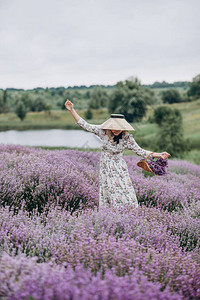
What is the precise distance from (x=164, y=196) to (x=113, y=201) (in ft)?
3.14

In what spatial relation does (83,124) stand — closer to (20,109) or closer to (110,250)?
(110,250)

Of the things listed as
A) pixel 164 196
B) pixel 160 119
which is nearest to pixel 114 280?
pixel 164 196

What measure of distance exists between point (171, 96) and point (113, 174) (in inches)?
1428

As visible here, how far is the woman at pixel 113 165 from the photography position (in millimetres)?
3928

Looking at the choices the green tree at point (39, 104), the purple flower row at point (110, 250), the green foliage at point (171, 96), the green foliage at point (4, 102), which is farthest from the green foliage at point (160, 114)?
the green tree at point (39, 104)

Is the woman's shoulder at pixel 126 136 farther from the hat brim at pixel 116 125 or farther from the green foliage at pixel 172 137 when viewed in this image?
the green foliage at pixel 172 137

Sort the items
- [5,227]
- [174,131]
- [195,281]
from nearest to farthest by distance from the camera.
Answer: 1. [195,281]
2. [5,227]
3. [174,131]

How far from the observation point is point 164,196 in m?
4.45

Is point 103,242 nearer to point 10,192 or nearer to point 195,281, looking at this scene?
point 195,281

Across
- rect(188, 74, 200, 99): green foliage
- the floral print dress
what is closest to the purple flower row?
the floral print dress

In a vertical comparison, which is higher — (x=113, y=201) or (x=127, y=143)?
(x=127, y=143)

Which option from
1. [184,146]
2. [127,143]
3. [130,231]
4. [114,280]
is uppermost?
[127,143]

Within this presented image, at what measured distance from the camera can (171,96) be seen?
126 ft

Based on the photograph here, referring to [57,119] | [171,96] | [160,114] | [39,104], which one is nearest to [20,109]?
[39,104]
